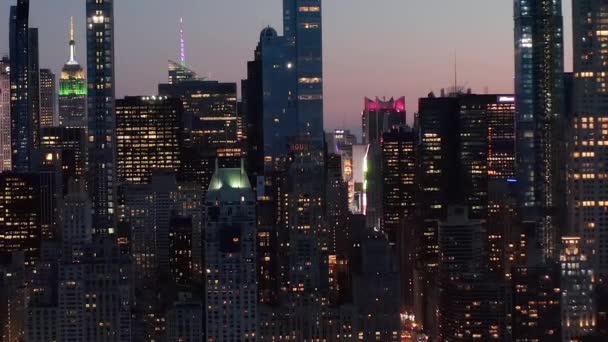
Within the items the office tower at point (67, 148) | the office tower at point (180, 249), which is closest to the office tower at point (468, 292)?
the office tower at point (180, 249)

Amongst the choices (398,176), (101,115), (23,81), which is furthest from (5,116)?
(398,176)

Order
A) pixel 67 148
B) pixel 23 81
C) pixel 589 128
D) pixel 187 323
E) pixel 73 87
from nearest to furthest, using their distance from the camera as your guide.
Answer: pixel 187 323, pixel 589 128, pixel 67 148, pixel 23 81, pixel 73 87

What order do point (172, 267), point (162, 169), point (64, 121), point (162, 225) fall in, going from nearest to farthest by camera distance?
point (172, 267)
point (162, 225)
point (162, 169)
point (64, 121)

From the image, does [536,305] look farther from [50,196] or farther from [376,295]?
[50,196]

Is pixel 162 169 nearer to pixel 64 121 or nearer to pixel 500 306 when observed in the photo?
pixel 64 121

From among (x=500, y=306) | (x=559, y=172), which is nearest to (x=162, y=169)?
(x=559, y=172)

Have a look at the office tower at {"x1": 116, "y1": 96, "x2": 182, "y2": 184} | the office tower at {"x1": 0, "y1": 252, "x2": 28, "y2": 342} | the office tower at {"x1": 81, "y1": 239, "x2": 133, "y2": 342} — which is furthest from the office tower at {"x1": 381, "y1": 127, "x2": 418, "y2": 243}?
the office tower at {"x1": 0, "y1": 252, "x2": 28, "y2": 342}
